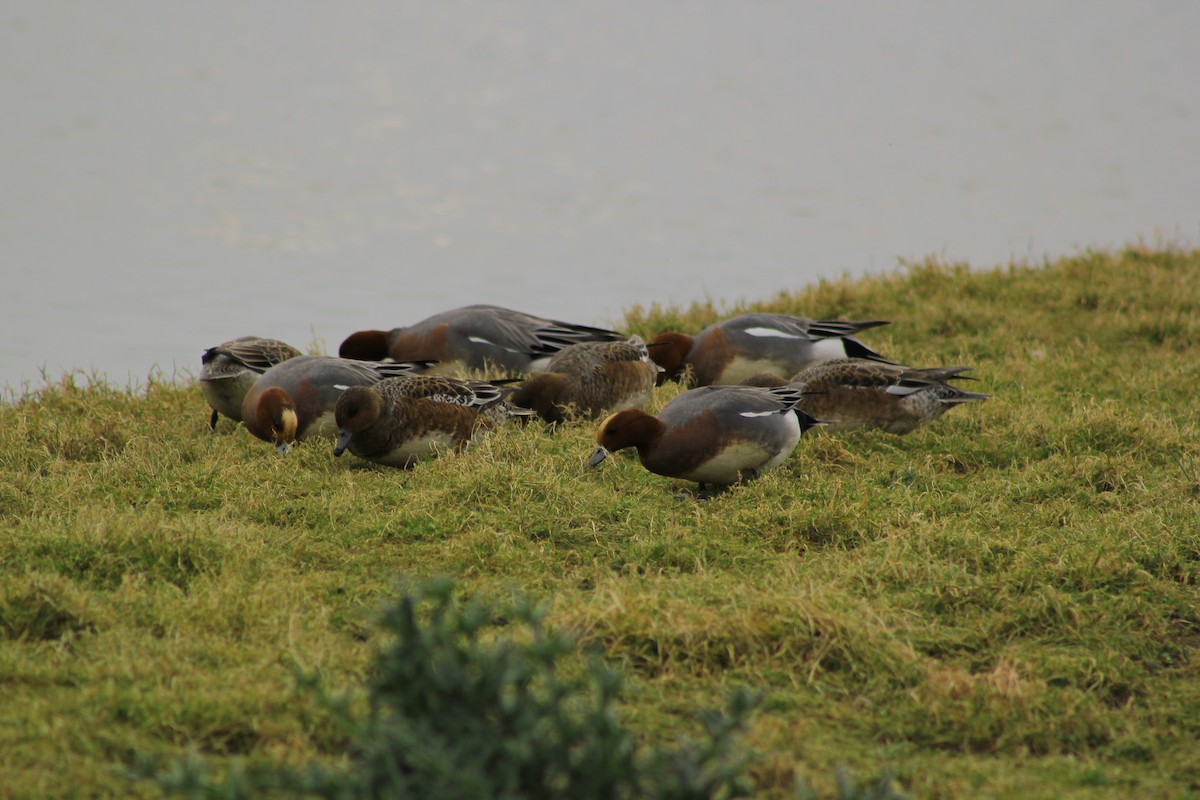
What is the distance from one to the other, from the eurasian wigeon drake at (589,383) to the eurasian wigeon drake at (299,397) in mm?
920

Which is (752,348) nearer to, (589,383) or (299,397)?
(589,383)

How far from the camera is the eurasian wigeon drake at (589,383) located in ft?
23.0

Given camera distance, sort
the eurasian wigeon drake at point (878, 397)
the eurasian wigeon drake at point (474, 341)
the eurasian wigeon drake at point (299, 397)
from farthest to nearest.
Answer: the eurasian wigeon drake at point (474, 341)
the eurasian wigeon drake at point (878, 397)
the eurasian wigeon drake at point (299, 397)

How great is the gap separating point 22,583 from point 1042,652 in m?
3.51

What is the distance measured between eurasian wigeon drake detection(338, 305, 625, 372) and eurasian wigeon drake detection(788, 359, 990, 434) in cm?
199

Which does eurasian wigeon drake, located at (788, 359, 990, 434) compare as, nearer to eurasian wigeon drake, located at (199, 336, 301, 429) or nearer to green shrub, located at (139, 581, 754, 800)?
eurasian wigeon drake, located at (199, 336, 301, 429)

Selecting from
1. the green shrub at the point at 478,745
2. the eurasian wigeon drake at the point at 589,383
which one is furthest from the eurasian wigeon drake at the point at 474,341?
the green shrub at the point at 478,745

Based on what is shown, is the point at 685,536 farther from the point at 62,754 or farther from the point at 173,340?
the point at 173,340

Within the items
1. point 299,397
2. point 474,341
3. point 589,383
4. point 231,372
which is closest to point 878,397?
point 589,383

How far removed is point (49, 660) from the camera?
389cm

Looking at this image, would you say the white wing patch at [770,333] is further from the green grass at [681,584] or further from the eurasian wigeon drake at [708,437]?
the eurasian wigeon drake at [708,437]

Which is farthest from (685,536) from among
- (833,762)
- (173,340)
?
(173,340)

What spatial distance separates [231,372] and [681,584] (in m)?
3.32

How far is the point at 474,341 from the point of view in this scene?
319 inches
